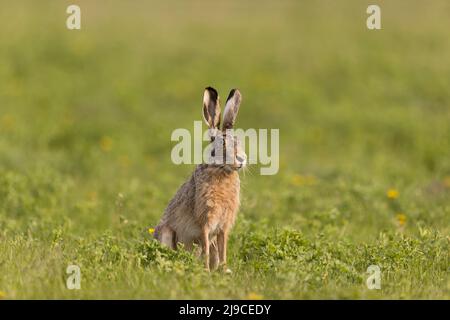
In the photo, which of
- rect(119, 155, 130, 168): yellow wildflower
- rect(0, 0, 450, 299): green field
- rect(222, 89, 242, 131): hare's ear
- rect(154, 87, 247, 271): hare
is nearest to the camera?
rect(0, 0, 450, 299): green field

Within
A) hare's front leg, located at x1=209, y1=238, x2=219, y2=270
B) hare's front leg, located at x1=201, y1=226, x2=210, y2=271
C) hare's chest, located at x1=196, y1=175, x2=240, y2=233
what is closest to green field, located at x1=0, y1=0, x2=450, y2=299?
hare's front leg, located at x1=209, y1=238, x2=219, y2=270

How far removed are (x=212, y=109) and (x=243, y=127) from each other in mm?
8148

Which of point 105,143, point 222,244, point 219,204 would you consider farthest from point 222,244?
point 105,143

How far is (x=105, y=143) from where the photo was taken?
542 inches

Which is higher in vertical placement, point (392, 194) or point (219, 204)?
point (219, 204)

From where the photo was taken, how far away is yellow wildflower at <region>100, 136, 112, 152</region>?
13531 mm

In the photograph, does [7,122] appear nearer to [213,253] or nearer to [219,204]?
[213,253]

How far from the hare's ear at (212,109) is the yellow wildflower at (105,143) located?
6.68 metres

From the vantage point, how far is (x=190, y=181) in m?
7.34

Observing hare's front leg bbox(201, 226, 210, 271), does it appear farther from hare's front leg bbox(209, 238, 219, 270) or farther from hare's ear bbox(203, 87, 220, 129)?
hare's ear bbox(203, 87, 220, 129)

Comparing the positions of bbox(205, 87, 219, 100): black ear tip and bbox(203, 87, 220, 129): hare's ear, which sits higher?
bbox(205, 87, 219, 100): black ear tip
